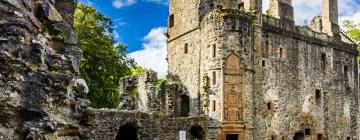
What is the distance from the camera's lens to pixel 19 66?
614cm

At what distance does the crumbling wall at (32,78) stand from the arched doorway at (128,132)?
45.6 ft

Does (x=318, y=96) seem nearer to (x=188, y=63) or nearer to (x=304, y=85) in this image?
(x=304, y=85)

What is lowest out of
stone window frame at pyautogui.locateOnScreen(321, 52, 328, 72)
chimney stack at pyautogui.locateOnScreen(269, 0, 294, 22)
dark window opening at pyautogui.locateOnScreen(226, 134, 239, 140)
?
dark window opening at pyautogui.locateOnScreen(226, 134, 239, 140)

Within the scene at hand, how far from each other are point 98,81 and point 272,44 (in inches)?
495

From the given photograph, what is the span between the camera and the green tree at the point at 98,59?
32.7 metres

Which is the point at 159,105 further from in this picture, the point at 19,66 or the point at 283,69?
the point at 19,66

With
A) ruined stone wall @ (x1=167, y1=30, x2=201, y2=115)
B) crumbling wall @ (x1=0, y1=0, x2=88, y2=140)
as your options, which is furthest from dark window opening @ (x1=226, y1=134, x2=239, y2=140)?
crumbling wall @ (x1=0, y1=0, x2=88, y2=140)

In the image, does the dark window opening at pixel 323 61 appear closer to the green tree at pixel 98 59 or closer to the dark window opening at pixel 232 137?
the dark window opening at pixel 232 137

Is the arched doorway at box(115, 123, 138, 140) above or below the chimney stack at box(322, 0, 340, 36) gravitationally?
below

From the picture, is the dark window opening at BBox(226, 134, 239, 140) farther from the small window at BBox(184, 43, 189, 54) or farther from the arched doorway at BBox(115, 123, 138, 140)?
the small window at BBox(184, 43, 189, 54)

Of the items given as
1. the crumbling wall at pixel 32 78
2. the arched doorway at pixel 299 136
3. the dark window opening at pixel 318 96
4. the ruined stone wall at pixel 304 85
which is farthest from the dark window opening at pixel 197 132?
the crumbling wall at pixel 32 78

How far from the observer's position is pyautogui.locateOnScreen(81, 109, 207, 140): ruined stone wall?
19.9 metres

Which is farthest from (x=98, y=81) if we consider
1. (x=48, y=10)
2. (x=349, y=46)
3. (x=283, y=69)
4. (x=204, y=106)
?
(x=48, y=10)

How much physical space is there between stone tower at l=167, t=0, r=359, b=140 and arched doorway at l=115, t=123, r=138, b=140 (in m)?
3.97
